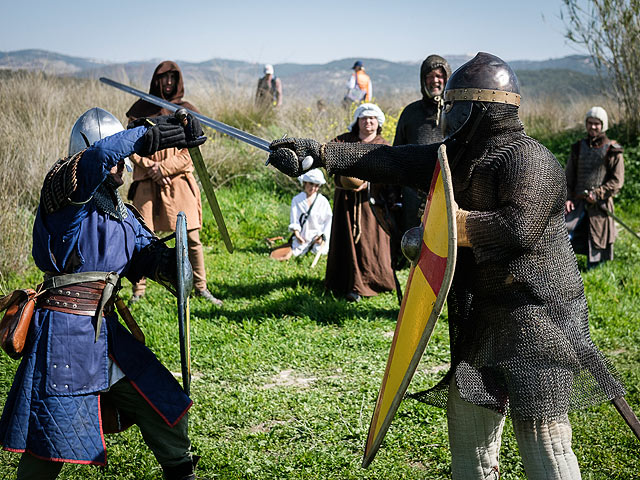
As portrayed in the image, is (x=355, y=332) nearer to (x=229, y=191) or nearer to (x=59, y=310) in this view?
(x=59, y=310)

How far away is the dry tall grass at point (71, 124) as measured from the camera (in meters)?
6.09

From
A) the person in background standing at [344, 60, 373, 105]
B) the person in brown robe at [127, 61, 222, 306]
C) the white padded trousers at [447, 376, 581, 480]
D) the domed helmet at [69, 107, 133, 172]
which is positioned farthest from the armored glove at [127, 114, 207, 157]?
the person in background standing at [344, 60, 373, 105]

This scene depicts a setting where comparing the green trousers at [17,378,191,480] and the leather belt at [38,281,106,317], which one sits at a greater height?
the leather belt at [38,281,106,317]

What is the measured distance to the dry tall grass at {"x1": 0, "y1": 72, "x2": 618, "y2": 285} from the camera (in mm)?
6090

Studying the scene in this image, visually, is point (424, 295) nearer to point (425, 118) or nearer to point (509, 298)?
point (509, 298)

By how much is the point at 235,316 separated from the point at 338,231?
1.28 metres

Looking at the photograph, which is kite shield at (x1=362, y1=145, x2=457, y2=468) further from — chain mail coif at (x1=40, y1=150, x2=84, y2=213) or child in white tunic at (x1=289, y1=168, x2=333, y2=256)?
child in white tunic at (x1=289, y1=168, x2=333, y2=256)

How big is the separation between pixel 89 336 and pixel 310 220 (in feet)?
14.9

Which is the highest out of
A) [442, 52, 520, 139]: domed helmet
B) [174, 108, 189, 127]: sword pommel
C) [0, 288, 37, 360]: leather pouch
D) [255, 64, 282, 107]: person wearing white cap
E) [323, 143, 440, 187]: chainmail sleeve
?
[255, 64, 282, 107]: person wearing white cap

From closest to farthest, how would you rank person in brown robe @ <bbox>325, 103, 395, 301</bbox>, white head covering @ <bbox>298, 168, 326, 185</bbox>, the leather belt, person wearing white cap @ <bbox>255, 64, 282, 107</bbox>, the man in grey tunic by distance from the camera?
1. the leather belt
2. the man in grey tunic
3. person in brown robe @ <bbox>325, 103, 395, 301</bbox>
4. white head covering @ <bbox>298, 168, 326, 185</bbox>
5. person wearing white cap @ <bbox>255, 64, 282, 107</bbox>

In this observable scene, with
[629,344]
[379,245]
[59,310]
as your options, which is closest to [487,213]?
[59,310]

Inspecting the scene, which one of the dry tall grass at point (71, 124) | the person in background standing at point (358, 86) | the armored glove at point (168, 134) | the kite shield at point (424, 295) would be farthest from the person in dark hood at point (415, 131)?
the person in background standing at point (358, 86)

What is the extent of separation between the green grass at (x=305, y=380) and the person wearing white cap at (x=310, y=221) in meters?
0.23

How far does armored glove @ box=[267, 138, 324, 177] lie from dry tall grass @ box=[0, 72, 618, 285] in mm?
4112
